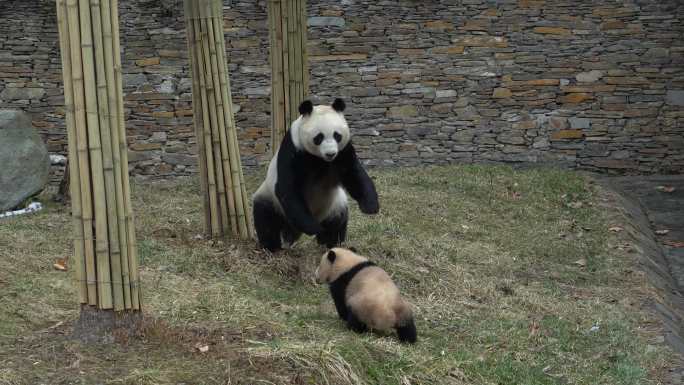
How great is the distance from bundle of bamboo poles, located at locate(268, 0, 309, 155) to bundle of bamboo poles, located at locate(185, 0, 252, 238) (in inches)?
29.1

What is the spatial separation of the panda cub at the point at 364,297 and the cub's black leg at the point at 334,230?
1.40 m

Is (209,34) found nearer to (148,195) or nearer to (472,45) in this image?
(148,195)

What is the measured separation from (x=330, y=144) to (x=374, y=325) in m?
1.48

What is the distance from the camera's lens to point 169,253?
6711 millimetres

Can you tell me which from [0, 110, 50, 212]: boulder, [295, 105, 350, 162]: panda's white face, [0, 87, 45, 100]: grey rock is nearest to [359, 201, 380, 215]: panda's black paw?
[295, 105, 350, 162]: panda's white face

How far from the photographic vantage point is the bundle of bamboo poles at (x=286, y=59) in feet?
24.7

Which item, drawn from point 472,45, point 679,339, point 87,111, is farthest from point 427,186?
point 87,111

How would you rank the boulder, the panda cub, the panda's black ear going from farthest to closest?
the boulder → the panda's black ear → the panda cub

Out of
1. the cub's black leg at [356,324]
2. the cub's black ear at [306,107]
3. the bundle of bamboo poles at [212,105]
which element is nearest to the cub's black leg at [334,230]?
the bundle of bamboo poles at [212,105]

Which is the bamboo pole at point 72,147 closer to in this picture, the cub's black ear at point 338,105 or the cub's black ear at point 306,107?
the cub's black ear at point 306,107

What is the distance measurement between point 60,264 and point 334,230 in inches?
79.8

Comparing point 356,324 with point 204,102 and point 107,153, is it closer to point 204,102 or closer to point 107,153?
point 107,153

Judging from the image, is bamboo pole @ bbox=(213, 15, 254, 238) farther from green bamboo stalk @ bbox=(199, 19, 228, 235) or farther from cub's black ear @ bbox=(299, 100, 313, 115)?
cub's black ear @ bbox=(299, 100, 313, 115)

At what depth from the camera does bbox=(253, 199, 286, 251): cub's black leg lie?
6805mm
